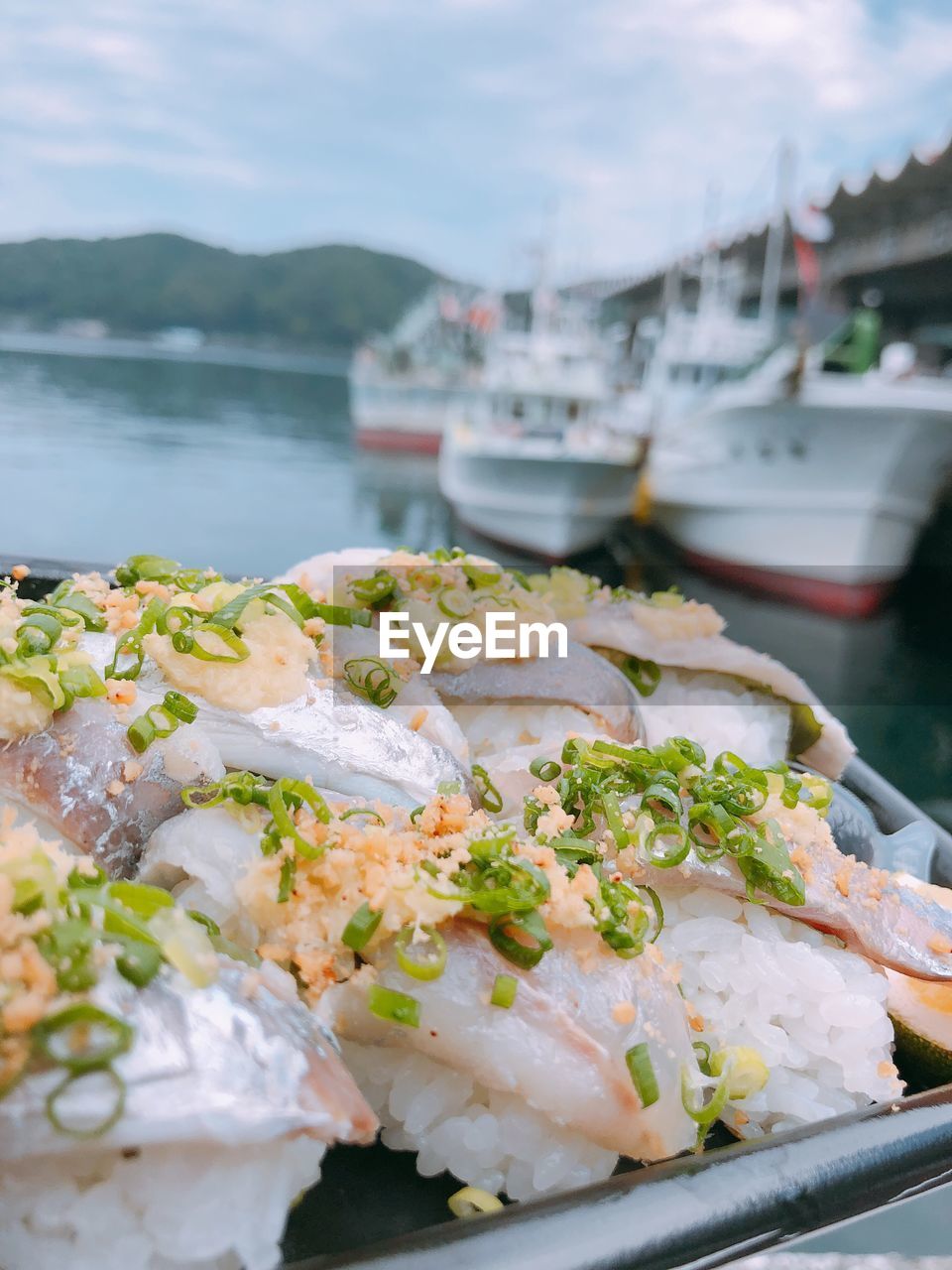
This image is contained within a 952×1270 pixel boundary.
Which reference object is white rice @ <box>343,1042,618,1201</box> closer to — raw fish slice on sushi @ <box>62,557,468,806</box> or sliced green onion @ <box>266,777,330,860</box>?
sliced green onion @ <box>266,777,330,860</box>

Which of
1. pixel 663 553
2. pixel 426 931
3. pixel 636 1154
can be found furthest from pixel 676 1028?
pixel 663 553

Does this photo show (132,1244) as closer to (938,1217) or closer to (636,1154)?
(636,1154)

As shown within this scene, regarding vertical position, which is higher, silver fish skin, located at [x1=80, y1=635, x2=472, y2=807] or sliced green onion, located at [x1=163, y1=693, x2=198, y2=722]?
sliced green onion, located at [x1=163, y1=693, x2=198, y2=722]

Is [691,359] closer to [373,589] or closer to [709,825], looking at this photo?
[373,589]

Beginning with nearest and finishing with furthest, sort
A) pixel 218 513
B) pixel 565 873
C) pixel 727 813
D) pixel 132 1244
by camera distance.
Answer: pixel 132 1244 < pixel 565 873 < pixel 727 813 < pixel 218 513

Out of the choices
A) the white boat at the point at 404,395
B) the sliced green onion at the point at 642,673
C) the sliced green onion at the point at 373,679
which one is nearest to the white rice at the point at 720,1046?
the sliced green onion at the point at 373,679

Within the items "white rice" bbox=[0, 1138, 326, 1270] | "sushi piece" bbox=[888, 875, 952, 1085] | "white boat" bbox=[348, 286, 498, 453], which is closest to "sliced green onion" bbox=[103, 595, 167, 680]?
"white rice" bbox=[0, 1138, 326, 1270]
